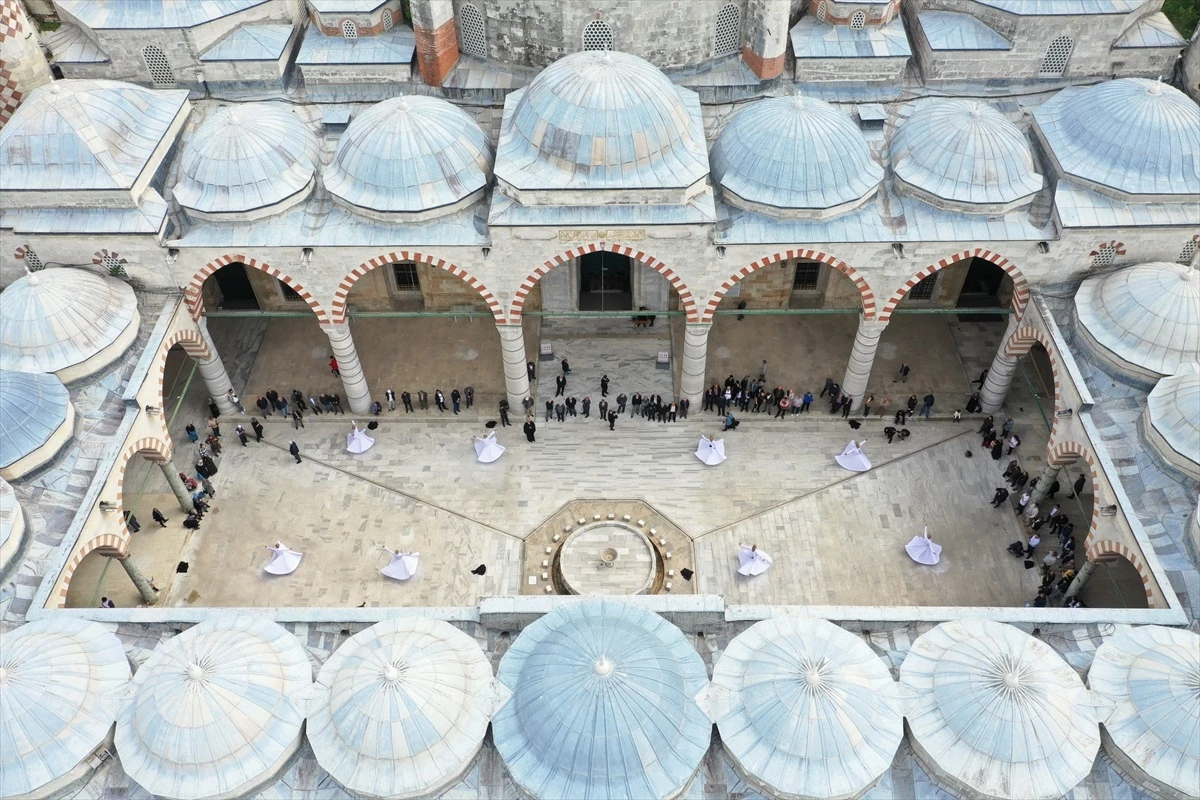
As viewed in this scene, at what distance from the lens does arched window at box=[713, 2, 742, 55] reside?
32.5 metres

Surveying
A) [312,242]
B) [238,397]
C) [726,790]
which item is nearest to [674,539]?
[726,790]

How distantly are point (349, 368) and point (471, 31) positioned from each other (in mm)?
12216

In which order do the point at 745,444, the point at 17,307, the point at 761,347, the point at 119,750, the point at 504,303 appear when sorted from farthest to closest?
the point at 761,347
the point at 745,444
the point at 504,303
the point at 17,307
the point at 119,750

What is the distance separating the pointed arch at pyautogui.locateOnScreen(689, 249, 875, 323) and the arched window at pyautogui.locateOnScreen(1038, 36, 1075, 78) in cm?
1100

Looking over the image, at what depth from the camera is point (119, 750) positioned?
754 inches

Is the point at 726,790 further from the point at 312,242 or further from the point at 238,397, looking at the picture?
the point at 238,397

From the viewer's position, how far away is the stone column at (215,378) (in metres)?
32.2

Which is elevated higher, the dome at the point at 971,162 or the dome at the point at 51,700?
the dome at the point at 971,162

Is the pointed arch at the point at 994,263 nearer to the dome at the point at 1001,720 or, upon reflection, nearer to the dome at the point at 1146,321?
the dome at the point at 1146,321

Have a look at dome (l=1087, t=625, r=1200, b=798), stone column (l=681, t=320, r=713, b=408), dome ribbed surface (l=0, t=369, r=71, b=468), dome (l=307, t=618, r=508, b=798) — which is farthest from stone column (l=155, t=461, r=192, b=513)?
dome (l=1087, t=625, r=1200, b=798)

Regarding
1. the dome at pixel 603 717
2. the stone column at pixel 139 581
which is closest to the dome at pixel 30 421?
the stone column at pixel 139 581

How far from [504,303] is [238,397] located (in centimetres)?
1113

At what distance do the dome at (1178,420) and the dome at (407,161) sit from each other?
19513 mm

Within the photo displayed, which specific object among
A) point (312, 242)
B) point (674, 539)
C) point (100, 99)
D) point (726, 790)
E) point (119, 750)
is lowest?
point (674, 539)
